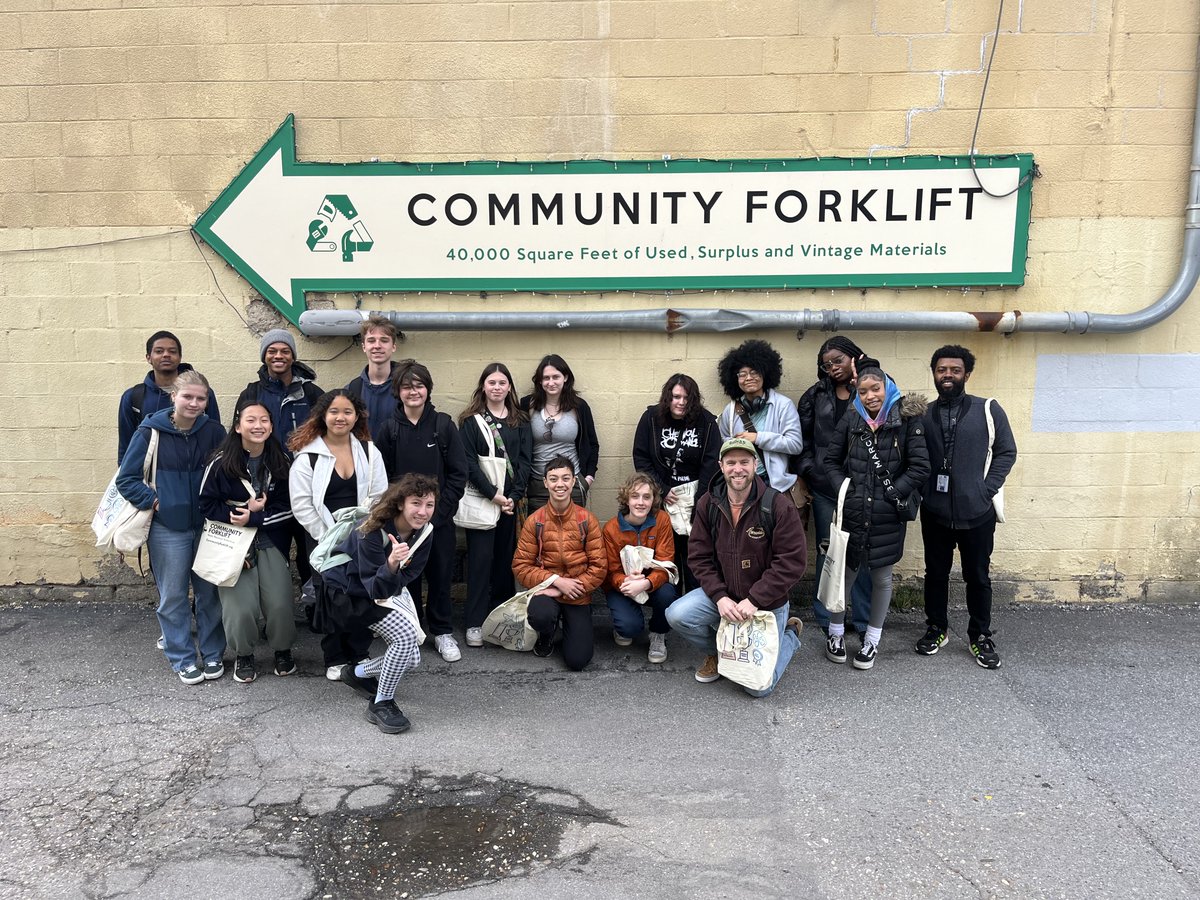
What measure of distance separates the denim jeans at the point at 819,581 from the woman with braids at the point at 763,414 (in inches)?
9.7

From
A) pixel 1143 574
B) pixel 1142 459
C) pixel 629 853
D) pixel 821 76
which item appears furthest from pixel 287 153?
pixel 1143 574

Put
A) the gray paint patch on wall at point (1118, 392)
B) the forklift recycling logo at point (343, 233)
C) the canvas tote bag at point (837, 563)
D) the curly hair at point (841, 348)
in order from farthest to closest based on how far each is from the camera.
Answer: the gray paint patch on wall at point (1118, 392) → the forklift recycling logo at point (343, 233) → the curly hair at point (841, 348) → the canvas tote bag at point (837, 563)

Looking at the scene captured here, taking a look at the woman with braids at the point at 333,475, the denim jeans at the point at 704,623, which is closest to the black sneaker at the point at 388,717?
the woman with braids at the point at 333,475

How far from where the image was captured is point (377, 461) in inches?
193

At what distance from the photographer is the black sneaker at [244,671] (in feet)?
16.0

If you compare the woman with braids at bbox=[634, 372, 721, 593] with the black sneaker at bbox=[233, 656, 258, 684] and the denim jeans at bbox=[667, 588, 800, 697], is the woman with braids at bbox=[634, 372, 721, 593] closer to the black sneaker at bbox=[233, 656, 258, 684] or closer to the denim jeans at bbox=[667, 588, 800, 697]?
the denim jeans at bbox=[667, 588, 800, 697]

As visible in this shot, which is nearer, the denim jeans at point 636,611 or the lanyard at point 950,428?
the lanyard at point 950,428

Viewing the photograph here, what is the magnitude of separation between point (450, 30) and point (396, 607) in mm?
3569

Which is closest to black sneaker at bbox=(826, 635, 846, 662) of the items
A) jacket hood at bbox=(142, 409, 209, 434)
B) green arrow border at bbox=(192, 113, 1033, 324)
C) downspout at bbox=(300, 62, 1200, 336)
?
downspout at bbox=(300, 62, 1200, 336)

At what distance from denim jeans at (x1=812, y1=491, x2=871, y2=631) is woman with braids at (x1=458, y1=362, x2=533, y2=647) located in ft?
6.01

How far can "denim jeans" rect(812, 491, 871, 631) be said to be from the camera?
17.6 ft

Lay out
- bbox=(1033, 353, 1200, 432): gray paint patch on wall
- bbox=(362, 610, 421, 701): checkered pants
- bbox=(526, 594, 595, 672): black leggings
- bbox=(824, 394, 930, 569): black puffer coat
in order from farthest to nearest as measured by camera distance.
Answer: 1. bbox=(1033, 353, 1200, 432): gray paint patch on wall
2. bbox=(526, 594, 595, 672): black leggings
3. bbox=(824, 394, 930, 569): black puffer coat
4. bbox=(362, 610, 421, 701): checkered pants

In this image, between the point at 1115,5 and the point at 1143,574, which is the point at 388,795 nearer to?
the point at 1143,574

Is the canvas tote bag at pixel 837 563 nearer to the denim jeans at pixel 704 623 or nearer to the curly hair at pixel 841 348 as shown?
the denim jeans at pixel 704 623
